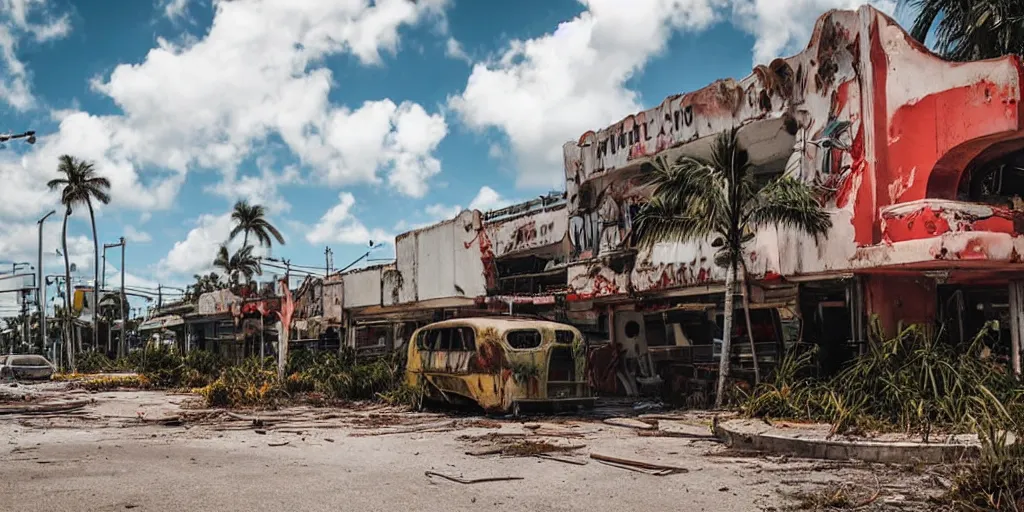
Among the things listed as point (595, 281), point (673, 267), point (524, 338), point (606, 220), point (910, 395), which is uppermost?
point (606, 220)

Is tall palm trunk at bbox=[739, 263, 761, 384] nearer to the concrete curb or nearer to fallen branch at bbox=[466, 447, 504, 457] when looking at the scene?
the concrete curb

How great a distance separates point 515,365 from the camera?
16.5m

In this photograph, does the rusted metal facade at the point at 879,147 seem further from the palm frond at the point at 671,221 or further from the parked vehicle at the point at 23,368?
the parked vehicle at the point at 23,368

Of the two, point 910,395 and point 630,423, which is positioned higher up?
point 910,395

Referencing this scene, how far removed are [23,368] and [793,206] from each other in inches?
1396

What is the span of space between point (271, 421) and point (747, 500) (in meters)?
11.1

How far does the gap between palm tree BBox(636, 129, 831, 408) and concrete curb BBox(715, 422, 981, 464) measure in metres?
4.80

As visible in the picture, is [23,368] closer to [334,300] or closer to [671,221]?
[334,300]

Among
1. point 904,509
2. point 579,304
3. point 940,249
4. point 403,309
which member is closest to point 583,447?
point 904,509

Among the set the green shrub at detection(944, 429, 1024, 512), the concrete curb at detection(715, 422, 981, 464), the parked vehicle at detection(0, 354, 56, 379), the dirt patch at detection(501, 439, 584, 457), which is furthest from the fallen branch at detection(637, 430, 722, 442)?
Result: the parked vehicle at detection(0, 354, 56, 379)

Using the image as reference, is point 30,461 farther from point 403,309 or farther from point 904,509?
point 403,309

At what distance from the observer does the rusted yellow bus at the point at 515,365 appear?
1658cm

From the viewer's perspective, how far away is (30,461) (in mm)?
11016

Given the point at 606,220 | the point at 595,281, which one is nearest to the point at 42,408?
the point at 595,281
